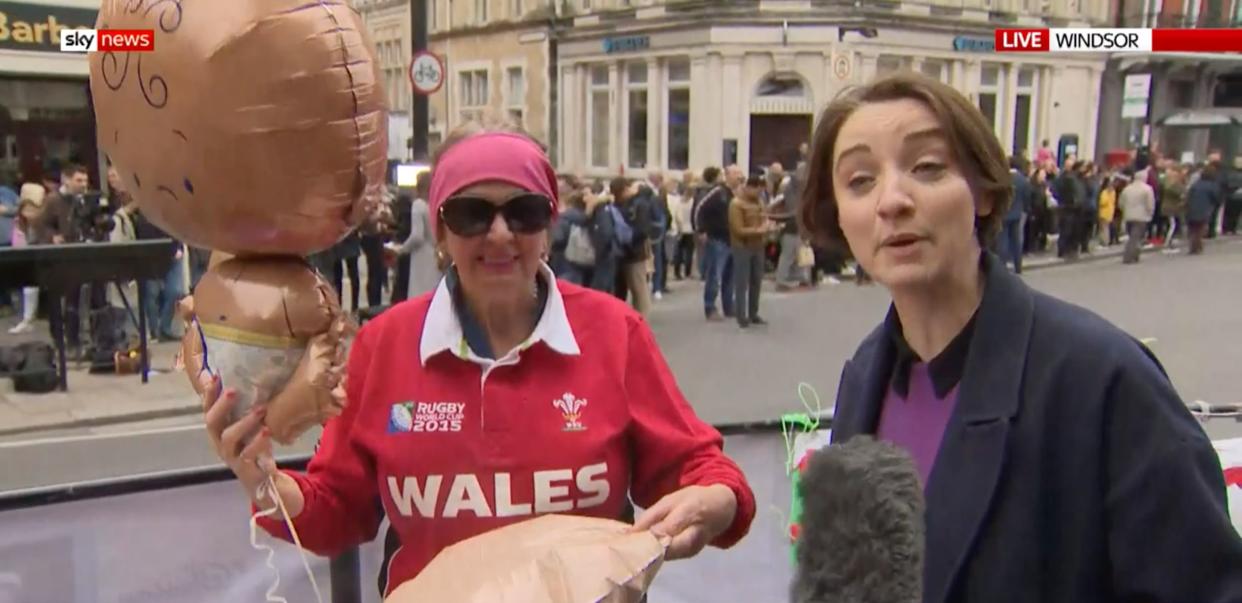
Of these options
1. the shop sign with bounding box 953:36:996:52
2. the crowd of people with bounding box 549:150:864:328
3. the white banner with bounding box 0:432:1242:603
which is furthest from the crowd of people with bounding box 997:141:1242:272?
the white banner with bounding box 0:432:1242:603

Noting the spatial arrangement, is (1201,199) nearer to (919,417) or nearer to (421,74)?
(421,74)

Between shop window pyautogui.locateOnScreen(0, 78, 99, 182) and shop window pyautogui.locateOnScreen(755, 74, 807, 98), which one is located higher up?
shop window pyautogui.locateOnScreen(755, 74, 807, 98)

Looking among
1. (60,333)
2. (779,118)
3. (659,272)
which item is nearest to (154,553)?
(60,333)

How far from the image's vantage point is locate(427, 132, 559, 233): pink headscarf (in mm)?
1719

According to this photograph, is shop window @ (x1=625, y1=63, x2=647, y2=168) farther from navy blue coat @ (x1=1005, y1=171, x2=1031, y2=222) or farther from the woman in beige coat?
the woman in beige coat

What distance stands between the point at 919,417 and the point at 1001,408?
0.20 meters

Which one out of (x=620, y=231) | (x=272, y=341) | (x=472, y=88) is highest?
(x=472, y=88)

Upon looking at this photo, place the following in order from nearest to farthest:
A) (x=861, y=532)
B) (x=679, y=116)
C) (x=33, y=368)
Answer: (x=861, y=532), (x=33, y=368), (x=679, y=116)

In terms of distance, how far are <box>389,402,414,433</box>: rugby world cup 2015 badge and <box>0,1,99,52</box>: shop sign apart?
46.5 ft

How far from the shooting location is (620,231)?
1009cm

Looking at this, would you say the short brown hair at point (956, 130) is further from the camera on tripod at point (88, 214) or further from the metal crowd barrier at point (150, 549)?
the camera on tripod at point (88, 214)

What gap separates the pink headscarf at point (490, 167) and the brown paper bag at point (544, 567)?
2.02 feet

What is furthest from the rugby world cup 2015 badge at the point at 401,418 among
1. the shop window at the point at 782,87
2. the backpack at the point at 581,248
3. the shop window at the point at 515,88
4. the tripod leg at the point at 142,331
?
the shop window at the point at 515,88

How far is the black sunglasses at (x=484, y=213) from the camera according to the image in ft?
5.59
